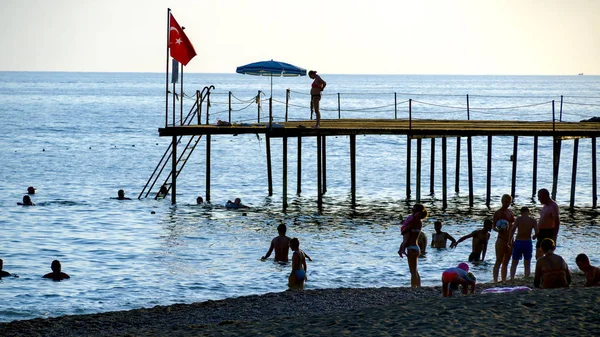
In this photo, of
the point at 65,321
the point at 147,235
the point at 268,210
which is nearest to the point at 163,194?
the point at 268,210

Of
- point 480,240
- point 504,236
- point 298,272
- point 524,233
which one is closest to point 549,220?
point 524,233

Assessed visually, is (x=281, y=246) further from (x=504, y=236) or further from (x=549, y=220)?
(x=549, y=220)

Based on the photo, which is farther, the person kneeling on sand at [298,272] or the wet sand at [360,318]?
the person kneeling on sand at [298,272]

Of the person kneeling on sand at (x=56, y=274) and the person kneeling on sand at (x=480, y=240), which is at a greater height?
the person kneeling on sand at (x=480, y=240)

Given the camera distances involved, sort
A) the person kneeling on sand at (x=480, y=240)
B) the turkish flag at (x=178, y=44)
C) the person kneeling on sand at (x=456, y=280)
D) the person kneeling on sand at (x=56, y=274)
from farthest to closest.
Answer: the turkish flag at (x=178, y=44) < the person kneeling on sand at (x=56, y=274) < the person kneeling on sand at (x=480, y=240) < the person kneeling on sand at (x=456, y=280)

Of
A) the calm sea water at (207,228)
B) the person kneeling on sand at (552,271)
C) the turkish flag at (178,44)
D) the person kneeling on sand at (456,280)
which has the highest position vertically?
the turkish flag at (178,44)

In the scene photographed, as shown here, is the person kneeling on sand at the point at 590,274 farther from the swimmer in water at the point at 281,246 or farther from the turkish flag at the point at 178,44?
the turkish flag at the point at 178,44

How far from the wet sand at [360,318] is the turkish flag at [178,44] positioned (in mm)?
14542

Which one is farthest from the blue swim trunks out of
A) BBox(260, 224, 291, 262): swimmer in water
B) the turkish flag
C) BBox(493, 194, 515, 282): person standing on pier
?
the turkish flag

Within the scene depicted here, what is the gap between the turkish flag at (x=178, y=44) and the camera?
3144 centimetres

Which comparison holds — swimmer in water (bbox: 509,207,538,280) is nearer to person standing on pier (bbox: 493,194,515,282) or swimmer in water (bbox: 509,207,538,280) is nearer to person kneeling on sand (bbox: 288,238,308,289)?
person standing on pier (bbox: 493,194,515,282)

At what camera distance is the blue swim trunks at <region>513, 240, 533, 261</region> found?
19.0 metres

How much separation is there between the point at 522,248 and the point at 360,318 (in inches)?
243

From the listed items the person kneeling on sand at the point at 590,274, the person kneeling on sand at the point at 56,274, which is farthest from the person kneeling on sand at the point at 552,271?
the person kneeling on sand at the point at 56,274
